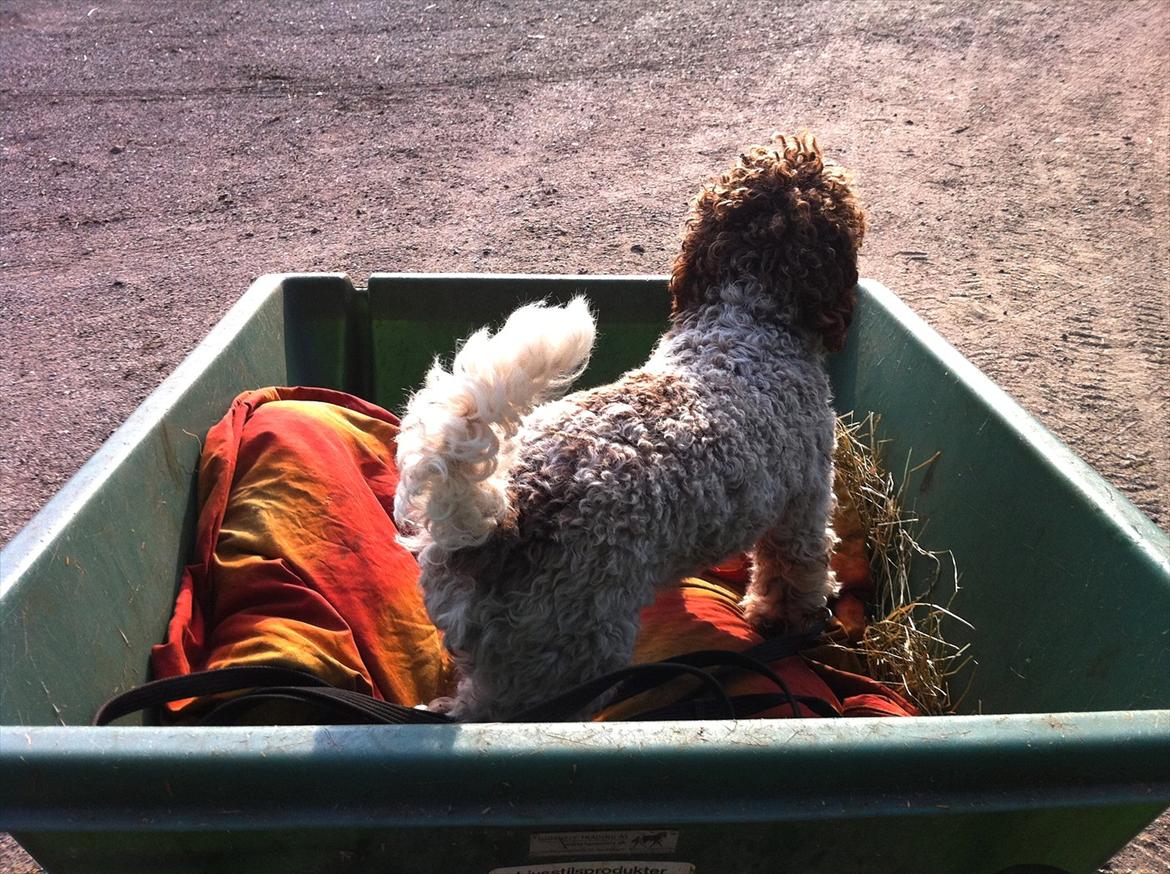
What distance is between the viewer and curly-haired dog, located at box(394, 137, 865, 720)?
181 cm

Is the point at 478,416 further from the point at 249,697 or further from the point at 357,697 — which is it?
the point at 249,697

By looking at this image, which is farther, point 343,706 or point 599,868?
point 343,706

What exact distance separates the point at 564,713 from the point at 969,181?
626 cm

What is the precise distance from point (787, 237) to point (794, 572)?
3.46 ft

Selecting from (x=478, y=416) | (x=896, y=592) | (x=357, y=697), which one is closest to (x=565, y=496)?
(x=478, y=416)

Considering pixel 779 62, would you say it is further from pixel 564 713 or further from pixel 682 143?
pixel 564 713

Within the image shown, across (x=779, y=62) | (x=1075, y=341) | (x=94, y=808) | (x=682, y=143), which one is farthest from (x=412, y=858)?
(x=779, y=62)

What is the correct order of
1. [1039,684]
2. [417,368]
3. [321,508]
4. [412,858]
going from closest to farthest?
[412,858] < [1039,684] < [321,508] < [417,368]

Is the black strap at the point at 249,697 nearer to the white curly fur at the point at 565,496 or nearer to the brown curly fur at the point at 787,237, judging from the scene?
the white curly fur at the point at 565,496

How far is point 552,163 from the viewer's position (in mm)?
6965

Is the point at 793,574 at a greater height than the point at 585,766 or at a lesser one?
lesser

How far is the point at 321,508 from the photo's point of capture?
2615 millimetres

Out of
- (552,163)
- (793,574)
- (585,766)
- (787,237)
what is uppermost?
(552,163)

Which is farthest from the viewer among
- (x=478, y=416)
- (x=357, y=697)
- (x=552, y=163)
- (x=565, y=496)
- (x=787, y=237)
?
(x=552, y=163)
